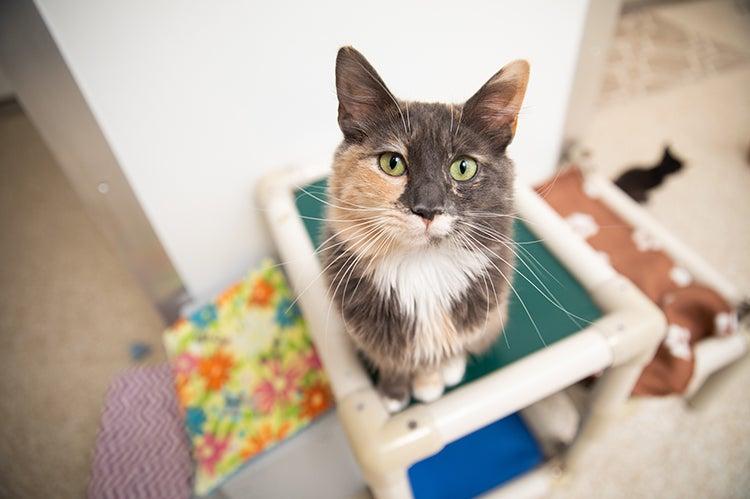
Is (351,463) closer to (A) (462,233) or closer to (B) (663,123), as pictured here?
(A) (462,233)

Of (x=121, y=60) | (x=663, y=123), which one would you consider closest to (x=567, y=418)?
(x=121, y=60)

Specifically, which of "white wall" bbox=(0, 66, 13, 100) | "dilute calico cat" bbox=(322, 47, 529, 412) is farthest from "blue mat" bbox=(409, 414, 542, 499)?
"white wall" bbox=(0, 66, 13, 100)

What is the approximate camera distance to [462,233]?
19.0 inches

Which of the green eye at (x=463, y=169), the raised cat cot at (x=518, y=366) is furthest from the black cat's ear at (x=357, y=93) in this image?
the raised cat cot at (x=518, y=366)

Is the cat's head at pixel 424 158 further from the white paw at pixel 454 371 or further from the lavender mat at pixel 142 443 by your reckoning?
the lavender mat at pixel 142 443

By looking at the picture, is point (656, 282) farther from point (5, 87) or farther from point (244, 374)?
point (5, 87)

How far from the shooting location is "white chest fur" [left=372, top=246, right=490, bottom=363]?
1.81 feet

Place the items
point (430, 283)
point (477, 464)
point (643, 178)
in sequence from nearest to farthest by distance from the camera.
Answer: point (430, 283) < point (477, 464) < point (643, 178)

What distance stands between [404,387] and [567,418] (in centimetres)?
69

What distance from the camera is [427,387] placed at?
0.72 m

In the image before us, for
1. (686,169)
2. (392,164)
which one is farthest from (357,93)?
(686,169)

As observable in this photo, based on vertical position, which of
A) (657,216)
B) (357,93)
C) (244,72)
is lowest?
(657,216)

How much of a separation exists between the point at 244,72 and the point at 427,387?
794 mm

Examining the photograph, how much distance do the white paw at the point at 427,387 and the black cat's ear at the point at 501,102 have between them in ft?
1.43
